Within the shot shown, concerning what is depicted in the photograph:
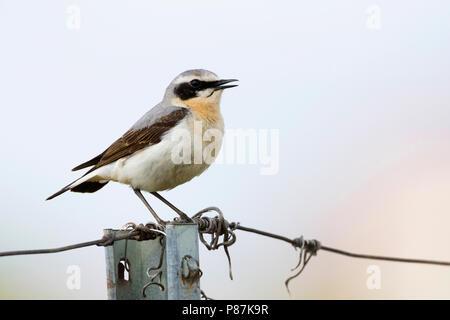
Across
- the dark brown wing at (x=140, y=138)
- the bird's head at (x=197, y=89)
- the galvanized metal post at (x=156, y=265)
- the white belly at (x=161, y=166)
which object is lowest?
the galvanized metal post at (x=156, y=265)

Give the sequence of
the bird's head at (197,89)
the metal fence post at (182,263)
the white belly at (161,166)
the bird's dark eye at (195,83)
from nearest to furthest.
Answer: the metal fence post at (182,263), the white belly at (161,166), the bird's head at (197,89), the bird's dark eye at (195,83)

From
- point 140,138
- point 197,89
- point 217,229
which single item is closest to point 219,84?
point 197,89

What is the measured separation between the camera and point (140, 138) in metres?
6.75

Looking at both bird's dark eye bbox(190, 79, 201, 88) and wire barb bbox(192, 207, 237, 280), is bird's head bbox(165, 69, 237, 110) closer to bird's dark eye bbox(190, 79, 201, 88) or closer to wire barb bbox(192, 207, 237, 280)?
bird's dark eye bbox(190, 79, 201, 88)

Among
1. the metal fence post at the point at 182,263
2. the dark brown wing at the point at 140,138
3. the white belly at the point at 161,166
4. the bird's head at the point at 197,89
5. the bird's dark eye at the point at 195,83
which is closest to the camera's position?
the metal fence post at the point at 182,263

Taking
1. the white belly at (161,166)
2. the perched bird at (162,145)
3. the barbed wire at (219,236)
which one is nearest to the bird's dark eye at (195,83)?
the perched bird at (162,145)

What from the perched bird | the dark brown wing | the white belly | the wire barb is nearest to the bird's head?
the perched bird

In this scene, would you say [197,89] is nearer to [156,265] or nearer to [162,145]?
[162,145]

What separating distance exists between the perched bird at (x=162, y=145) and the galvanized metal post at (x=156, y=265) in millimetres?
2057

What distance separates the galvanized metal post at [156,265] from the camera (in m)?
4.05

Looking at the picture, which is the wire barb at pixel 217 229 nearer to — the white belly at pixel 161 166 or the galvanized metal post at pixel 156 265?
the galvanized metal post at pixel 156 265

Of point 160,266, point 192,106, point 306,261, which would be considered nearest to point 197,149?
point 192,106

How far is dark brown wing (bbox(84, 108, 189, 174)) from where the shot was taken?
21.9ft

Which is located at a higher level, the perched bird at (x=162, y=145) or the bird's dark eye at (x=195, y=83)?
the bird's dark eye at (x=195, y=83)
